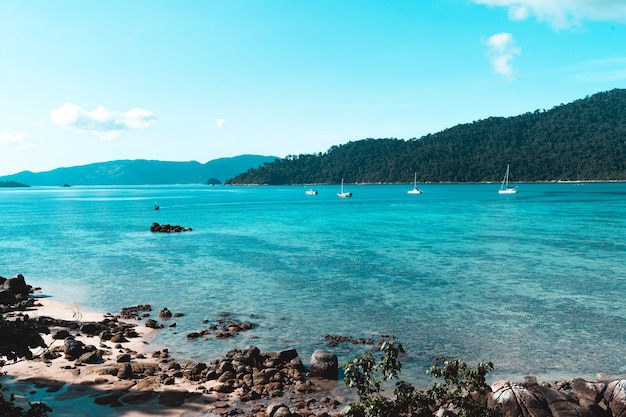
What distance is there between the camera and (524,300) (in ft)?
111

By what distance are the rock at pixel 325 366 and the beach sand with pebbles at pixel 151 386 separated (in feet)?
1.24

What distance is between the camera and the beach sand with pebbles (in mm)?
17781

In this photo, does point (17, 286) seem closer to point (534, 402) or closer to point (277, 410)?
point (277, 410)

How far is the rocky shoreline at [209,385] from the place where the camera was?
53.2ft

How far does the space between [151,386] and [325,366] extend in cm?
731

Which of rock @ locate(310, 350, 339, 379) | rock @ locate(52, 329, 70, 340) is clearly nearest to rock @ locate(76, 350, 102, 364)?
rock @ locate(52, 329, 70, 340)

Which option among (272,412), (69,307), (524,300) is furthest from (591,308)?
(69,307)

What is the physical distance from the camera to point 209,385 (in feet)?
65.3

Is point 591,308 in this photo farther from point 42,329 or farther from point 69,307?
point 69,307

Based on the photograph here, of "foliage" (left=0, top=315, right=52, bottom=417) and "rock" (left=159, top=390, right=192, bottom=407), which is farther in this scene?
"rock" (left=159, top=390, right=192, bottom=407)

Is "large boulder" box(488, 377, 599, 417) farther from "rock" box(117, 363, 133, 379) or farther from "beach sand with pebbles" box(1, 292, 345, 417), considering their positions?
"rock" box(117, 363, 133, 379)

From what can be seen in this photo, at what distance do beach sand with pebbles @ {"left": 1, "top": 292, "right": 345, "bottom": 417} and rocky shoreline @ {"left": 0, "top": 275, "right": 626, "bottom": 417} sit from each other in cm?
4

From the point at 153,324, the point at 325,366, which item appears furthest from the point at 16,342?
the point at 153,324

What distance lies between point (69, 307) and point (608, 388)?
32955 millimetres
